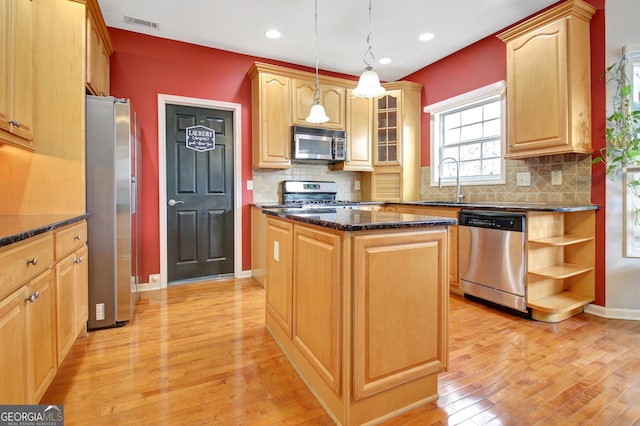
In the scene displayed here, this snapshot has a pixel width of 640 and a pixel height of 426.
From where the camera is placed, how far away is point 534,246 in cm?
269

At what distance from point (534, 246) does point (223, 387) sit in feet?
8.34

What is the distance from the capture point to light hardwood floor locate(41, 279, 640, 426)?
5.06 feet

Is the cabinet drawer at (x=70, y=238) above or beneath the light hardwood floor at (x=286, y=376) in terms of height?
above

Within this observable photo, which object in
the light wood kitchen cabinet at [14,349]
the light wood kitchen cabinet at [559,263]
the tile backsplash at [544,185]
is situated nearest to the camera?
the light wood kitchen cabinet at [14,349]

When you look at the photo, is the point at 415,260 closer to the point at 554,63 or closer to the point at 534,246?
the point at 534,246

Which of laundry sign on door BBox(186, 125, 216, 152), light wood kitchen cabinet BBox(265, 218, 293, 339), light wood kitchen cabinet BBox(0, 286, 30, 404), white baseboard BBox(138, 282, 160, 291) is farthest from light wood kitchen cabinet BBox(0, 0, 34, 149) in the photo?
white baseboard BBox(138, 282, 160, 291)

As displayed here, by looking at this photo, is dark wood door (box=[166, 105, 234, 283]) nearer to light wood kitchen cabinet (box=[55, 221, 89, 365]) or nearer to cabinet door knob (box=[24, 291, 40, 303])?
light wood kitchen cabinet (box=[55, 221, 89, 365])

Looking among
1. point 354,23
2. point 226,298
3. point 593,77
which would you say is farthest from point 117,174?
point 593,77

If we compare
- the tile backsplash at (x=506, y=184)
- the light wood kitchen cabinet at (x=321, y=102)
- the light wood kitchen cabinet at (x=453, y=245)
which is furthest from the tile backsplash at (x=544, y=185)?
the light wood kitchen cabinet at (x=321, y=102)

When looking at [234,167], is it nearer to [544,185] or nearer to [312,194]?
[312,194]

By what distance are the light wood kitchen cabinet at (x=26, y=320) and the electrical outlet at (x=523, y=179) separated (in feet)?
12.5

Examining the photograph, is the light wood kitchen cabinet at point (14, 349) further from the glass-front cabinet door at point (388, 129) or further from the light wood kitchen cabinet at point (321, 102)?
the glass-front cabinet door at point (388, 129)

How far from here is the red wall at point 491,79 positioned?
2758 millimetres

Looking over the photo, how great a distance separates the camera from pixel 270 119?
3.89m
